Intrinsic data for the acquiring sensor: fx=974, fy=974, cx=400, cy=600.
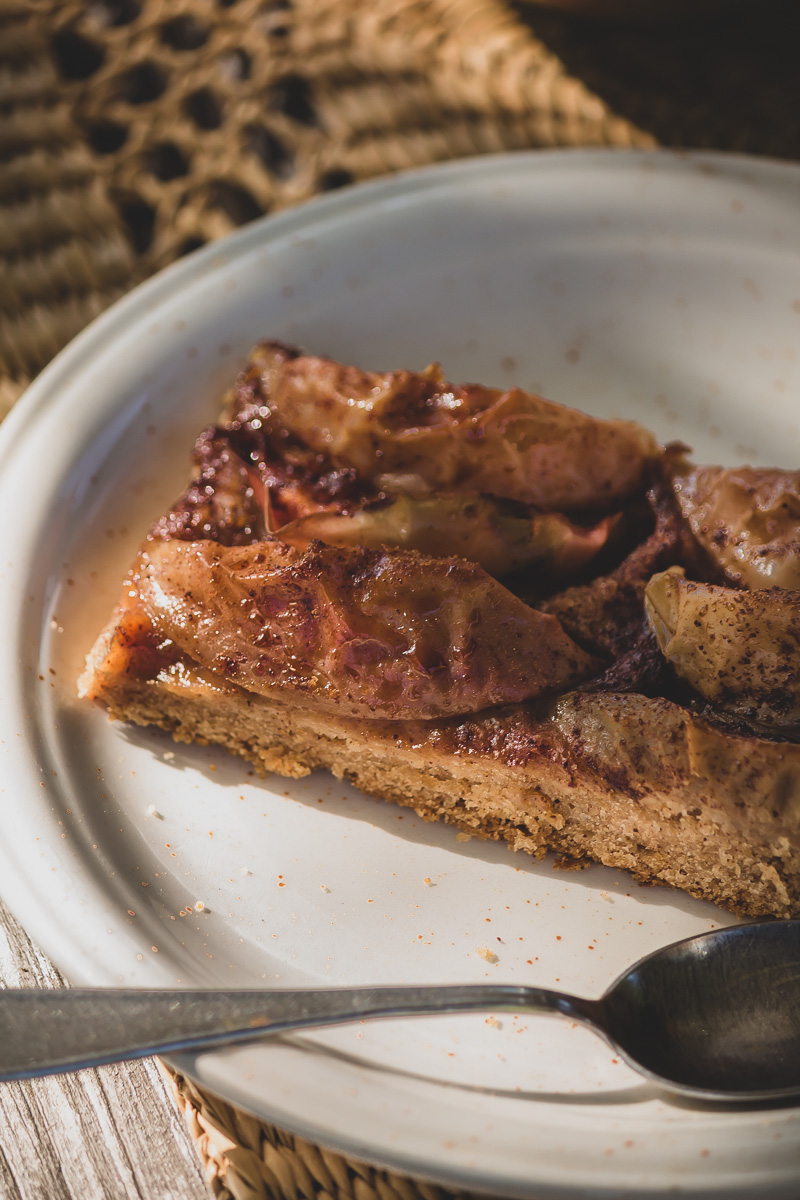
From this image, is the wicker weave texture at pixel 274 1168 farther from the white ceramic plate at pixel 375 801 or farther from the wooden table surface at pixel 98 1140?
the white ceramic plate at pixel 375 801

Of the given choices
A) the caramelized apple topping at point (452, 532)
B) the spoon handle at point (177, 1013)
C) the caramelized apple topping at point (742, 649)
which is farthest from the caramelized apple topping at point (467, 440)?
the spoon handle at point (177, 1013)

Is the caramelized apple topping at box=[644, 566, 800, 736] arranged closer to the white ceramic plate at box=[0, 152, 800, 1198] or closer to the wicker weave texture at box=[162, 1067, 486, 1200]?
the white ceramic plate at box=[0, 152, 800, 1198]

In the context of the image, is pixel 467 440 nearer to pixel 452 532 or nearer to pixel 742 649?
pixel 452 532

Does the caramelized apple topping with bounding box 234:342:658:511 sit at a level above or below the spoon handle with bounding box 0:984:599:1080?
above

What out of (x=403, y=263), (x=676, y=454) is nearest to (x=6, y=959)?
(x=676, y=454)

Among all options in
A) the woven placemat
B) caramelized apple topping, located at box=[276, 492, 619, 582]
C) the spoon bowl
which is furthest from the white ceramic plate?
caramelized apple topping, located at box=[276, 492, 619, 582]

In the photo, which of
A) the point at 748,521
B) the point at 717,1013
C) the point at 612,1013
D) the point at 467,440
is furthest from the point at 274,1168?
the point at 748,521
